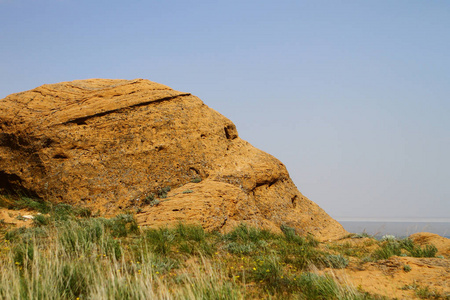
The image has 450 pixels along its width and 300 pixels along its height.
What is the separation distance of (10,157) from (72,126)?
7.42 feet

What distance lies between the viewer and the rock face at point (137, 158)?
35.1 ft

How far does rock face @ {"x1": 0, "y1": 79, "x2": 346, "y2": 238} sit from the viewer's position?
35.1 ft

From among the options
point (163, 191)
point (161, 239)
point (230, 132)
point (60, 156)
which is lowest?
point (161, 239)

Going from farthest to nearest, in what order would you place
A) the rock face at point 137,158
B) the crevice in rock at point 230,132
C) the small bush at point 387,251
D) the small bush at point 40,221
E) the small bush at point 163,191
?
the crevice in rock at point 230,132 < the small bush at point 163,191 < the rock face at point 137,158 < the small bush at point 40,221 < the small bush at point 387,251

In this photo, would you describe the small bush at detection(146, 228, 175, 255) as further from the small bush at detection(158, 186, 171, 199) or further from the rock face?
the small bush at detection(158, 186, 171, 199)

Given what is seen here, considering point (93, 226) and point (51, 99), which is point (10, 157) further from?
point (93, 226)

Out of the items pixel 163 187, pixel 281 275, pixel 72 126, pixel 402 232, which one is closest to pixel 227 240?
pixel 281 275

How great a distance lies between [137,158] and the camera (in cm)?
1137

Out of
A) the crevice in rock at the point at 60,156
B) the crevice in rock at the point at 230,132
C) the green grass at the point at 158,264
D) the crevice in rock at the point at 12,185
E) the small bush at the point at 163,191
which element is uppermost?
the crevice in rock at the point at 230,132

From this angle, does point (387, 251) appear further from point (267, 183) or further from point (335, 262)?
point (267, 183)

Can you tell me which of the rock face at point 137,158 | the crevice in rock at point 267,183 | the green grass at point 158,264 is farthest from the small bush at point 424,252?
the crevice in rock at point 267,183

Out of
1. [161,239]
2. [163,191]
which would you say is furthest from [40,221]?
[161,239]

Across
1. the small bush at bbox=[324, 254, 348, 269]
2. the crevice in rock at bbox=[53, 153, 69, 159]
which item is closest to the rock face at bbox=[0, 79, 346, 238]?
the crevice in rock at bbox=[53, 153, 69, 159]

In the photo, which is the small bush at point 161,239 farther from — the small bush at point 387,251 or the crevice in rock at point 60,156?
the crevice in rock at point 60,156
